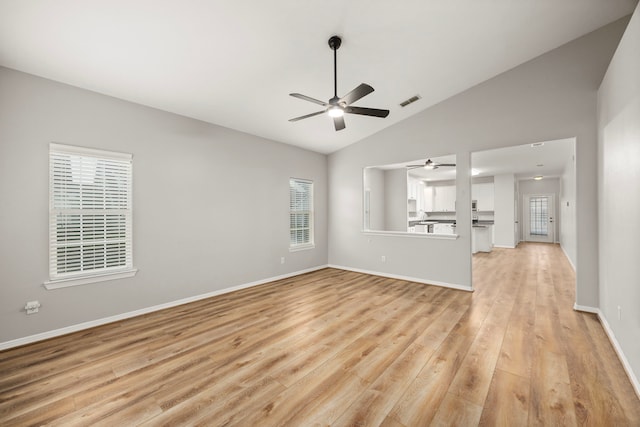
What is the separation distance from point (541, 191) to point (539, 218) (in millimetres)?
1128

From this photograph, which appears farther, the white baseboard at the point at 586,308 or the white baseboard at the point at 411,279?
the white baseboard at the point at 411,279

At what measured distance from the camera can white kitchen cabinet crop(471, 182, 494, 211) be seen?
958 cm

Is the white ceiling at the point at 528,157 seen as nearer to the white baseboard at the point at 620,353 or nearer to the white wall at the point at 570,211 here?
the white wall at the point at 570,211

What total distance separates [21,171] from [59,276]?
1.21 meters

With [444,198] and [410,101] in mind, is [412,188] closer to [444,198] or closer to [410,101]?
[444,198]

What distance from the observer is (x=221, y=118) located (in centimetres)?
425

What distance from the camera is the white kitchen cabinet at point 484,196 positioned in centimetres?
958

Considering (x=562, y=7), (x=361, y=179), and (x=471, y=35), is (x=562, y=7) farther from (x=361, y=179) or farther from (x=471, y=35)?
(x=361, y=179)

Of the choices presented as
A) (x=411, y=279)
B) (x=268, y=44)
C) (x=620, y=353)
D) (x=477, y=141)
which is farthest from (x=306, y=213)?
(x=620, y=353)

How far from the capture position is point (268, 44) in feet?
9.18

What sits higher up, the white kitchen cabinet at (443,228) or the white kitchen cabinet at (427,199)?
the white kitchen cabinet at (427,199)

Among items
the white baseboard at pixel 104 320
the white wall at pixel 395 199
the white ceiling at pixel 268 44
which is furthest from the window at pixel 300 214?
the white wall at pixel 395 199

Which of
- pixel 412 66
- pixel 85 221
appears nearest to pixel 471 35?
pixel 412 66

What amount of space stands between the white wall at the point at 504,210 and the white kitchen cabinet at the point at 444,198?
4.47ft
